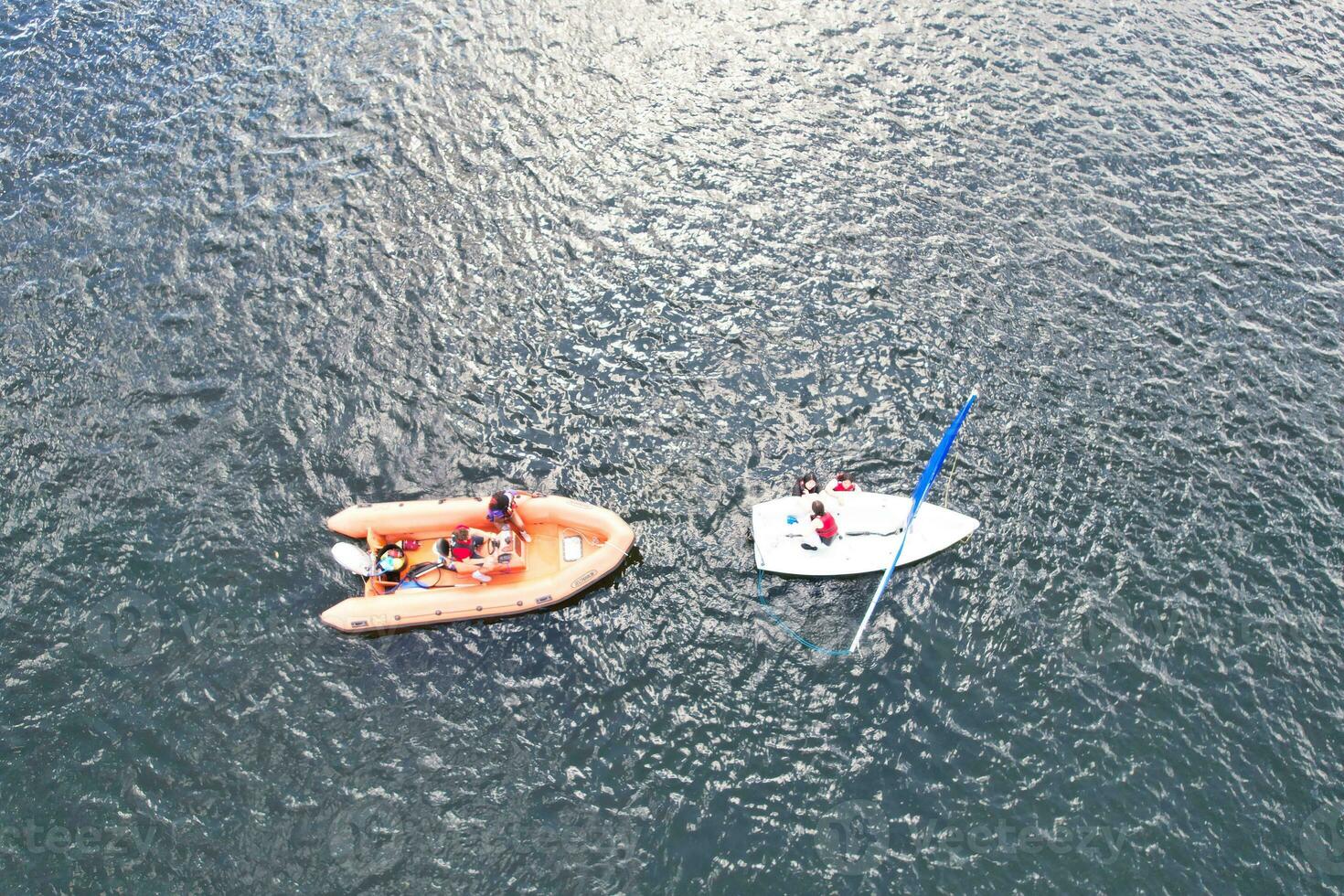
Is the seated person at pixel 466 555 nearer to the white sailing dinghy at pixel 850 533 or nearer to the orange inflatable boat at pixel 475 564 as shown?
the orange inflatable boat at pixel 475 564

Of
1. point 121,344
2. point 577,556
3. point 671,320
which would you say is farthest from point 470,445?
point 121,344

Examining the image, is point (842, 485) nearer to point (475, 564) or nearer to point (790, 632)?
point (790, 632)

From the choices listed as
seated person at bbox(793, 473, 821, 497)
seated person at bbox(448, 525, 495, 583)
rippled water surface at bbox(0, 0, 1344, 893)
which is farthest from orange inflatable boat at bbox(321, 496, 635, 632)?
seated person at bbox(793, 473, 821, 497)

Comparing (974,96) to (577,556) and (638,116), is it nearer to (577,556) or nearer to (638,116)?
(638,116)

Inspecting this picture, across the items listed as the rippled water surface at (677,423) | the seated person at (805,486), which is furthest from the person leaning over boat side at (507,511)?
the seated person at (805,486)

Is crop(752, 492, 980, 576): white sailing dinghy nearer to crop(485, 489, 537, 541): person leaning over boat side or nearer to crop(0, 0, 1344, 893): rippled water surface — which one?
crop(0, 0, 1344, 893): rippled water surface
